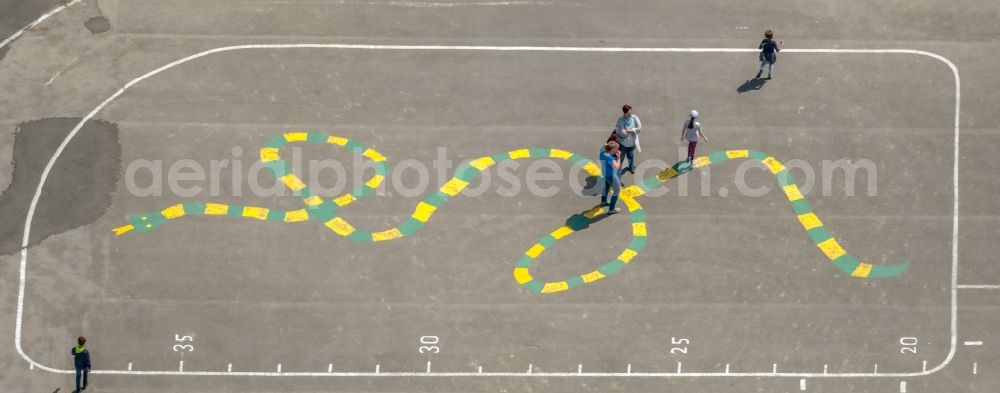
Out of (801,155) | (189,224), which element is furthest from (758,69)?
(189,224)

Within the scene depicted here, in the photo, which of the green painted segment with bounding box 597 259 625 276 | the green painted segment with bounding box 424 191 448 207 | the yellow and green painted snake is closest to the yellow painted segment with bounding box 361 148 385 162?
the yellow and green painted snake

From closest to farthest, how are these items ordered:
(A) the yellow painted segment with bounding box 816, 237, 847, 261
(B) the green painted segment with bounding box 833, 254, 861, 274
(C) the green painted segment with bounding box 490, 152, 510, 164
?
(B) the green painted segment with bounding box 833, 254, 861, 274 < (A) the yellow painted segment with bounding box 816, 237, 847, 261 < (C) the green painted segment with bounding box 490, 152, 510, 164

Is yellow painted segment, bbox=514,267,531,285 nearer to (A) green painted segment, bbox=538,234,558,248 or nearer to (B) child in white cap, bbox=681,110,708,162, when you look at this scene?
(A) green painted segment, bbox=538,234,558,248

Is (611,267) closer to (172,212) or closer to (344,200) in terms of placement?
(344,200)

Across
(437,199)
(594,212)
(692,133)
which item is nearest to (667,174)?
(692,133)

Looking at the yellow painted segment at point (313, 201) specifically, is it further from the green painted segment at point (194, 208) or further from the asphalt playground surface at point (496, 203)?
the green painted segment at point (194, 208)
